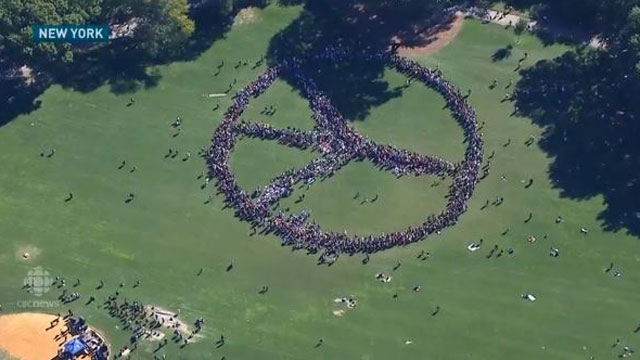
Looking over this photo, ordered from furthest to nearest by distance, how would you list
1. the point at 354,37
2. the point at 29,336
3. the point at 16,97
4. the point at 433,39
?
the point at 354,37, the point at 433,39, the point at 16,97, the point at 29,336

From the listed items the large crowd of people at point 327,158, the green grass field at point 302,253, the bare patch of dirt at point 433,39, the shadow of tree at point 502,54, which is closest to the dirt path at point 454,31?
the bare patch of dirt at point 433,39

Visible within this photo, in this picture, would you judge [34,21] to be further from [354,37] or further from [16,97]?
[354,37]

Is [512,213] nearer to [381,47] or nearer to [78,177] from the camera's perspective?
[381,47]

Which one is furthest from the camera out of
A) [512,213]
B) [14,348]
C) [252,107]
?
[252,107]

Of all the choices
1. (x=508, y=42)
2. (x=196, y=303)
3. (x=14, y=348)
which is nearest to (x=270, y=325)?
Answer: (x=196, y=303)

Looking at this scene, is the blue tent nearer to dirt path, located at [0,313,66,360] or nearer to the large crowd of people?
dirt path, located at [0,313,66,360]

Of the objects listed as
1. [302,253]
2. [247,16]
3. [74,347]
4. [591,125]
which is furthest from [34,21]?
[591,125]

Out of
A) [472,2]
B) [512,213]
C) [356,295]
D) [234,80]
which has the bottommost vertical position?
[356,295]

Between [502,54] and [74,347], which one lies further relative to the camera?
[502,54]
